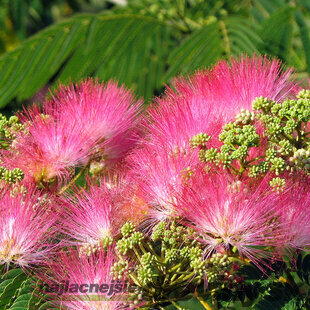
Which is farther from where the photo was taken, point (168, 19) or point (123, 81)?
point (168, 19)

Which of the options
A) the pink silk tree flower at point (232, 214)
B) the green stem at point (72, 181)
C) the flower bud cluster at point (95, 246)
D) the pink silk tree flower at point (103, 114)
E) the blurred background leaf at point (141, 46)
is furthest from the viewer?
the blurred background leaf at point (141, 46)

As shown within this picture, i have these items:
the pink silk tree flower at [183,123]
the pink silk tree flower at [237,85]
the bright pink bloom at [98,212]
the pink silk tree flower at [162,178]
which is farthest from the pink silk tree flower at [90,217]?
the pink silk tree flower at [237,85]

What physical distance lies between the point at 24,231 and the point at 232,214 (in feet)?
2.08

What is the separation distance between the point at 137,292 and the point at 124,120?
710mm

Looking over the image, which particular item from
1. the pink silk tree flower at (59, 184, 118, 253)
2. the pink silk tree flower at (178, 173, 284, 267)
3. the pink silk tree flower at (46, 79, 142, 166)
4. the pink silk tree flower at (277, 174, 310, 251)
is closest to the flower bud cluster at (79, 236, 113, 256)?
the pink silk tree flower at (59, 184, 118, 253)

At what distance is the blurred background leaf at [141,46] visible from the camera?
2.35 meters

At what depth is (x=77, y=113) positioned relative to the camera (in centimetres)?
176

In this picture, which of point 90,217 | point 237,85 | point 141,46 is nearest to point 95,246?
point 90,217

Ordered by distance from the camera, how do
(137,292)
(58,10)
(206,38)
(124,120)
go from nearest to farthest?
(137,292)
(124,120)
(206,38)
(58,10)

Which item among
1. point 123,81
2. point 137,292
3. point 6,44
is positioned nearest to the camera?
point 137,292

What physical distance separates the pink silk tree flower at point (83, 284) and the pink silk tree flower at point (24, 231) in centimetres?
7

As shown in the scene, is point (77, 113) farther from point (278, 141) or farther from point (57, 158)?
point (278, 141)

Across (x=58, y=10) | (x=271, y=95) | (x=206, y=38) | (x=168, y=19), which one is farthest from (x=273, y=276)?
(x=58, y=10)

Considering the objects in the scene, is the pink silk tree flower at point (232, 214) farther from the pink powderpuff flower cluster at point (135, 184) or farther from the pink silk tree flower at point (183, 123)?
the pink silk tree flower at point (183, 123)
